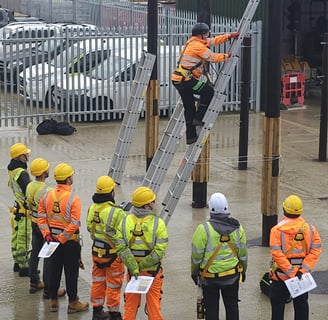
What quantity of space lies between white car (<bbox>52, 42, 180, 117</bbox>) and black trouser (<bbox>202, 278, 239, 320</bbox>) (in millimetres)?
11328

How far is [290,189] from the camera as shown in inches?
551

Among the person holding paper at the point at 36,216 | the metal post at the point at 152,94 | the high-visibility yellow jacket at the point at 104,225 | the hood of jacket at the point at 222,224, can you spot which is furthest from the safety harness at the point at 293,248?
the metal post at the point at 152,94

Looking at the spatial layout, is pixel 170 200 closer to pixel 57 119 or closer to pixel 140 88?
pixel 140 88

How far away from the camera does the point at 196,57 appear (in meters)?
10.4

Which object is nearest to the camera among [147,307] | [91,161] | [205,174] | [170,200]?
[147,307]

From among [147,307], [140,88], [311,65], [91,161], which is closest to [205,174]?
[140,88]

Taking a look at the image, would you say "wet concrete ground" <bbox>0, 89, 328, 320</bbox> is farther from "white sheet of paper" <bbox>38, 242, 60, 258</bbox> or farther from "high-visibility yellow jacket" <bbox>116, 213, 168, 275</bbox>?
"high-visibility yellow jacket" <bbox>116, 213, 168, 275</bbox>

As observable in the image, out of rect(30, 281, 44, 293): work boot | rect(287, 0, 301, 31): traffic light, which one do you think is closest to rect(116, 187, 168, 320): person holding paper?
rect(30, 281, 44, 293): work boot

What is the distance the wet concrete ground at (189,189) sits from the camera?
30.3 ft

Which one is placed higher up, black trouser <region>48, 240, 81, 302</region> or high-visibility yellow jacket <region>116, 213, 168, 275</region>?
high-visibility yellow jacket <region>116, 213, 168, 275</region>

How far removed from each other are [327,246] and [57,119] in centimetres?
935

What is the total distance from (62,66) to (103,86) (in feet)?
3.71

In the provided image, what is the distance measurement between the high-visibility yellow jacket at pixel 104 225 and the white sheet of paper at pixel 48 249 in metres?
0.45

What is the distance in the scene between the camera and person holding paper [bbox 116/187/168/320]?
789 centimetres
